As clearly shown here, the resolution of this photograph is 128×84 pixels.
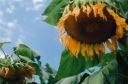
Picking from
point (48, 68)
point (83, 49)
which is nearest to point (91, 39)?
point (83, 49)

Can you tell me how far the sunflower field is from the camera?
241 cm

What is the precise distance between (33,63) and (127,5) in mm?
834

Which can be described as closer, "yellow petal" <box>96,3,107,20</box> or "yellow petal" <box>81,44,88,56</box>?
"yellow petal" <box>96,3,107,20</box>

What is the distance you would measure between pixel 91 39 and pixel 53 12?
33cm

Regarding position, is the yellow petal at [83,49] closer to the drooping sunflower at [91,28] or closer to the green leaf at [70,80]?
the drooping sunflower at [91,28]

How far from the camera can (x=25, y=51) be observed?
337 cm

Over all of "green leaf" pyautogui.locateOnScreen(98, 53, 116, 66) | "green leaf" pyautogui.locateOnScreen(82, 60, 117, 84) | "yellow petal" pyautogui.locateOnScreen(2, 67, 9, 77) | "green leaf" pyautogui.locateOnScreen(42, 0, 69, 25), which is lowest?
"green leaf" pyautogui.locateOnScreen(82, 60, 117, 84)

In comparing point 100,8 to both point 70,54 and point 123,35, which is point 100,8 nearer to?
point 123,35

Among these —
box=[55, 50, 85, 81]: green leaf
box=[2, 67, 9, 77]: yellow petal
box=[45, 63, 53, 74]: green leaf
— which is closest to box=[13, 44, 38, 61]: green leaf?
box=[45, 63, 53, 74]: green leaf

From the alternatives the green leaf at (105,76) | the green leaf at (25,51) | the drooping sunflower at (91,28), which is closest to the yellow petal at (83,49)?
the drooping sunflower at (91,28)

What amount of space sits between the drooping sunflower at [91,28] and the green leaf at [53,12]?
205mm

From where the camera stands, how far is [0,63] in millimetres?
3137

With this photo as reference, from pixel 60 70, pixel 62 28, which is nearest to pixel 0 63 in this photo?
pixel 60 70

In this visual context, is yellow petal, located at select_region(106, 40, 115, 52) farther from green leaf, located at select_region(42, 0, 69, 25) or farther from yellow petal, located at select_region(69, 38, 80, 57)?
green leaf, located at select_region(42, 0, 69, 25)
